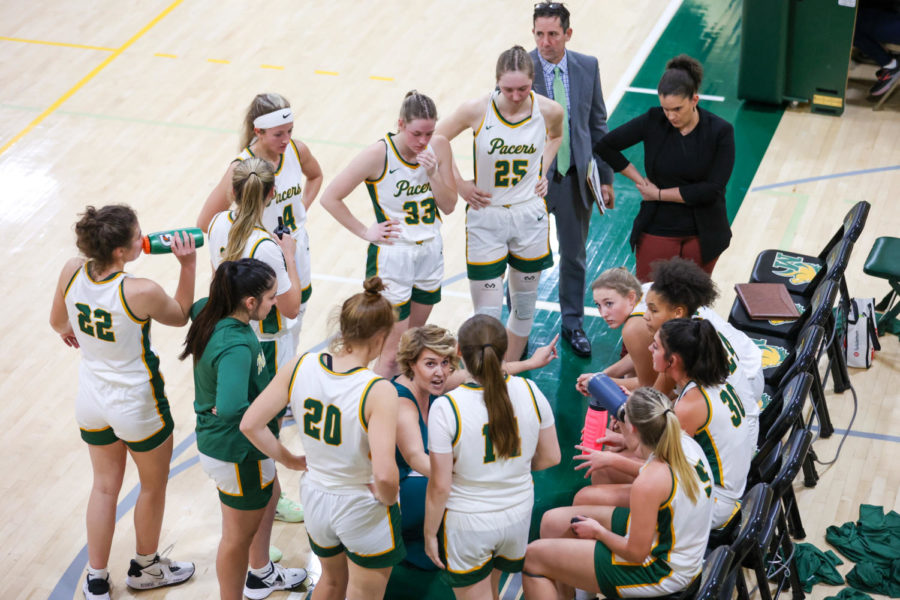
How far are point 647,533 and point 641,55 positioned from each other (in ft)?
24.8

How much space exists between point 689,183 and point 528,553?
8.17 ft

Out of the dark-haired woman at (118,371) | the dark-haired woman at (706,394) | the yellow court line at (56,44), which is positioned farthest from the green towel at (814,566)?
the yellow court line at (56,44)

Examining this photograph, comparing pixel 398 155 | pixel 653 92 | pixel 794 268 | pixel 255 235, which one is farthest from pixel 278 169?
pixel 653 92

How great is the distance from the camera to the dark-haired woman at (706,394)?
4570 mm

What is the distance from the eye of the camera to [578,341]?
7.07m

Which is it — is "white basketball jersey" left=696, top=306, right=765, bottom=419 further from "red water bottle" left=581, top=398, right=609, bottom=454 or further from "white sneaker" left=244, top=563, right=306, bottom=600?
"white sneaker" left=244, top=563, right=306, bottom=600

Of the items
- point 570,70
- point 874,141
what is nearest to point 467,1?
point 874,141

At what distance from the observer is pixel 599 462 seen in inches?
188

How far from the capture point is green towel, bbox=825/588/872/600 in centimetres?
509

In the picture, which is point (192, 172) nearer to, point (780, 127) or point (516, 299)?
point (516, 299)

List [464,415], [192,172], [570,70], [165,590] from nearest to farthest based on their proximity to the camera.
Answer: [464,415] → [165,590] → [570,70] → [192,172]

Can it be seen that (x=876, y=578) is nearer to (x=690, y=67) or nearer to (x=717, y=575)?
(x=717, y=575)

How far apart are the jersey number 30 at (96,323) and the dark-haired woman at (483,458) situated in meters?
1.58

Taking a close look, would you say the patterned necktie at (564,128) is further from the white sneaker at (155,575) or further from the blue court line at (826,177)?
the white sneaker at (155,575)
